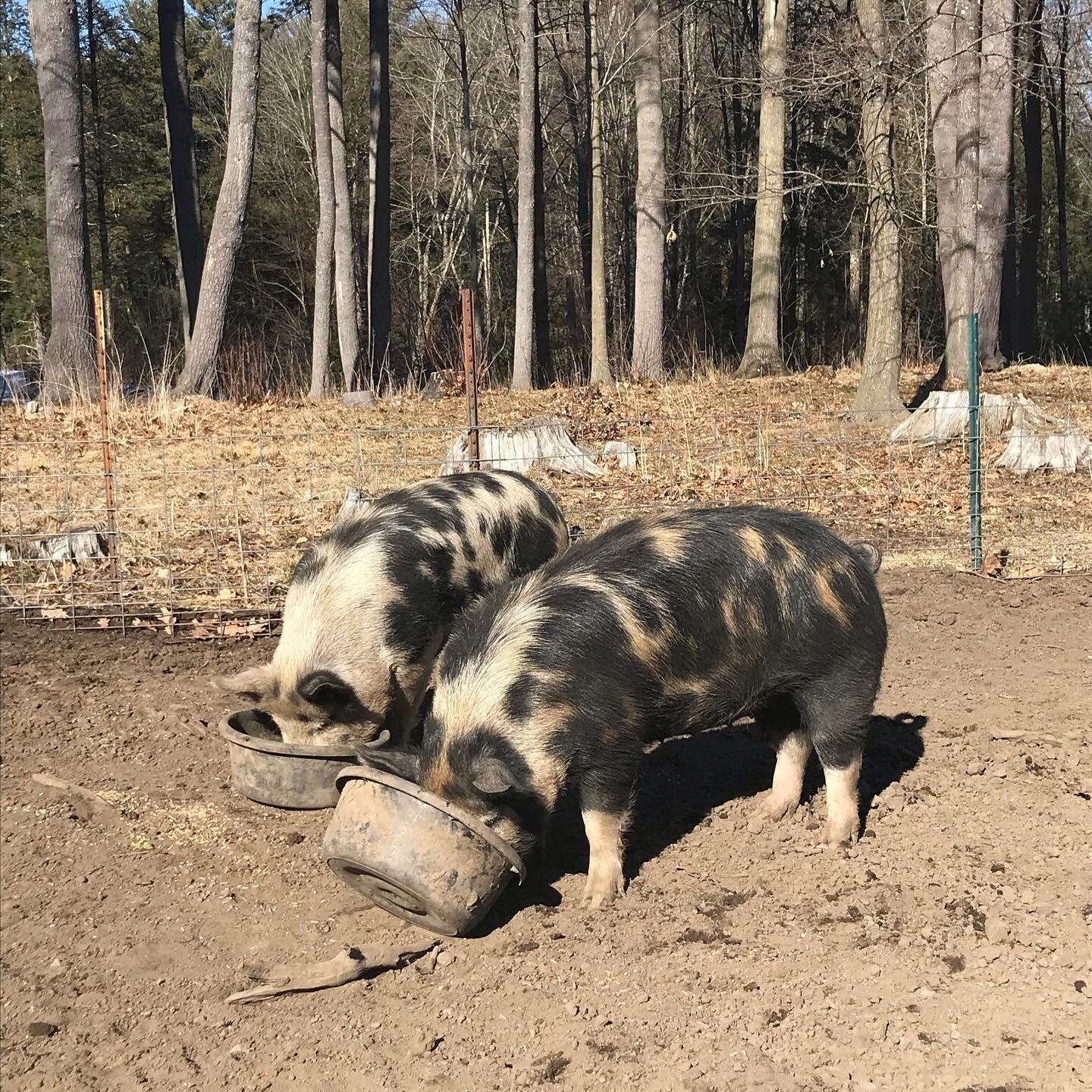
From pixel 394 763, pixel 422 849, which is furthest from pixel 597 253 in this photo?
pixel 422 849

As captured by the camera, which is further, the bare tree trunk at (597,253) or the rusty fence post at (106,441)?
the bare tree trunk at (597,253)

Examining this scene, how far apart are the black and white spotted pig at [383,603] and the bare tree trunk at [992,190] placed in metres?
10.0

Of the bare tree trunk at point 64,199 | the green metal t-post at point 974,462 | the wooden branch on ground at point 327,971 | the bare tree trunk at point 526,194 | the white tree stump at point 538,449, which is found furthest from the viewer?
the bare tree trunk at point 526,194

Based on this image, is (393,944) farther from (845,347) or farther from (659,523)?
(845,347)

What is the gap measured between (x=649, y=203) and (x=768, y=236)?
72.9 inches

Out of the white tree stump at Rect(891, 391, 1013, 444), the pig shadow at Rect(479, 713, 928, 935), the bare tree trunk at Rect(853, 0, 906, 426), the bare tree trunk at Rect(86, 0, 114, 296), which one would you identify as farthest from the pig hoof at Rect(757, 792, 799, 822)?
the bare tree trunk at Rect(86, 0, 114, 296)

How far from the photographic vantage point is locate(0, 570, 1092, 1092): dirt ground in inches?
114

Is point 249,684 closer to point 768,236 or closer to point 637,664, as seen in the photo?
point 637,664

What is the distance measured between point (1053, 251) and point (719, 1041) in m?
32.6

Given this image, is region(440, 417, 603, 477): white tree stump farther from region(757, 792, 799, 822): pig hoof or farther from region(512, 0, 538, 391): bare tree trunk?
region(512, 0, 538, 391): bare tree trunk

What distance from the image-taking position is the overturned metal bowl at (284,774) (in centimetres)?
413

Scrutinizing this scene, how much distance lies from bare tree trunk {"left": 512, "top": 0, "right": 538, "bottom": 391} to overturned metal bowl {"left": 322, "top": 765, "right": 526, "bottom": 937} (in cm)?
1335

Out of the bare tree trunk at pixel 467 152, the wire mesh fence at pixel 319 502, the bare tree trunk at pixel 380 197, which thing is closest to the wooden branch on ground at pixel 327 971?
the wire mesh fence at pixel 319 502

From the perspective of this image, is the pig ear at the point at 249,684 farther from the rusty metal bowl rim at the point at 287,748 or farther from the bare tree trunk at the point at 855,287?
the bare tree trunk at the point at 855,287
